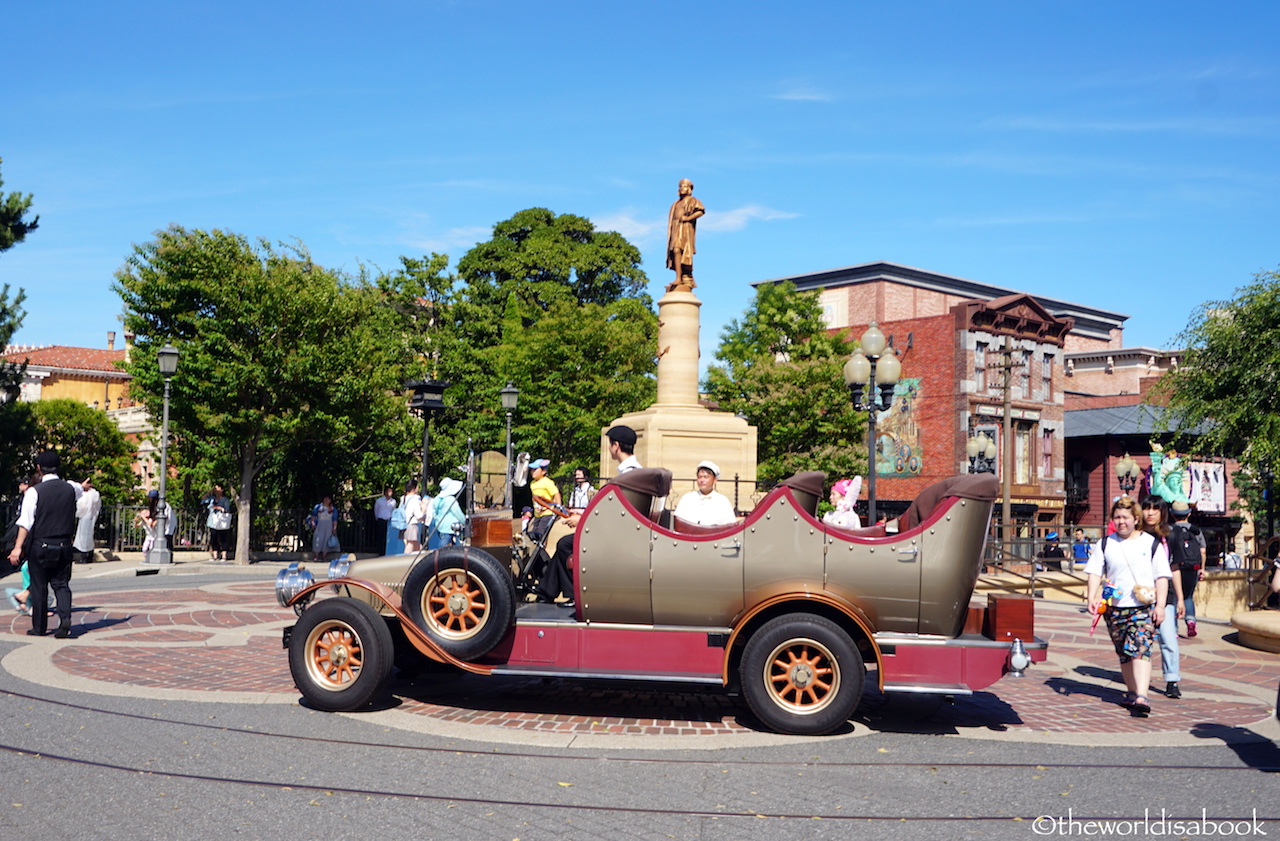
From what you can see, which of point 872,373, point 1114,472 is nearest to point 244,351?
point 872,373

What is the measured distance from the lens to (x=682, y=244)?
68.4 feet

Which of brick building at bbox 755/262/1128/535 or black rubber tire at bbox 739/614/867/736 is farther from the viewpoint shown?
brick building at bbox 755/262/1128/535

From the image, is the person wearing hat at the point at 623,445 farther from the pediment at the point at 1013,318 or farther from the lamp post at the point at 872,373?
the pediment at the point at 1013,318

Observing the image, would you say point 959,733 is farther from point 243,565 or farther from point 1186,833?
point 243,565

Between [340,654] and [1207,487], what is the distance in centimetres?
5478

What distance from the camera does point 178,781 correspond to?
576cm

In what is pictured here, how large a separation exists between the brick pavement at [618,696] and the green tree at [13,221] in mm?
15478

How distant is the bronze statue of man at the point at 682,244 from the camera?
20.8m

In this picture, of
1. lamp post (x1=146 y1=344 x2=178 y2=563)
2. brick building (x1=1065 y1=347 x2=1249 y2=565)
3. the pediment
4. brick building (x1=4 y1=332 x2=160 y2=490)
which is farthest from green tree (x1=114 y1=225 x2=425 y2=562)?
brick building (x1=4 y1=332 x2=160 y2=490)

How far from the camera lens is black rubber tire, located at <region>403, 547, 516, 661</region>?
24.7ft

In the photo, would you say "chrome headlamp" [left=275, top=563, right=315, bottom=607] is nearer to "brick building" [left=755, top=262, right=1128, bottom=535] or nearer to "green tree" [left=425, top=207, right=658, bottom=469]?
"green tree" [left=425, top=207, right=658, bottom=469]

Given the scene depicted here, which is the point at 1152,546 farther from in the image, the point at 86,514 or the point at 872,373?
the point at 86,514

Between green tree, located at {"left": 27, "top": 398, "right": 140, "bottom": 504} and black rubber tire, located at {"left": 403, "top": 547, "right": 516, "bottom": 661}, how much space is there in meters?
34.7

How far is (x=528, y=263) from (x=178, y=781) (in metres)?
45.1
